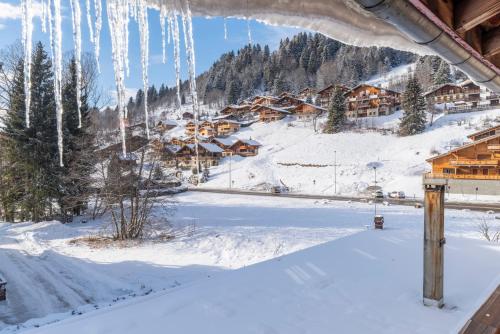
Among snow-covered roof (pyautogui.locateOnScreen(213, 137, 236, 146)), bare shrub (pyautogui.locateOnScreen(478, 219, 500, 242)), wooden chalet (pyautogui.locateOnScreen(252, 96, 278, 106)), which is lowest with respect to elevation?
bare shrub (pyautogui.locateOnScreen(478, 219, 500, 242))

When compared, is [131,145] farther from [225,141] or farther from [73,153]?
[225,141]

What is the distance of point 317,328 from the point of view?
432cm

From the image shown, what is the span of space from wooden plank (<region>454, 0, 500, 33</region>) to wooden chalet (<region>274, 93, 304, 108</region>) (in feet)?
230

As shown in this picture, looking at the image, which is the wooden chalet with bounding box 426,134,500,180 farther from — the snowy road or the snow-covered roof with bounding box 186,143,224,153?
the snow-covered roof with bounding box 186,143,224,153

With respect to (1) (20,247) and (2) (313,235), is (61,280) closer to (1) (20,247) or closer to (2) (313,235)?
(1) (20,247)

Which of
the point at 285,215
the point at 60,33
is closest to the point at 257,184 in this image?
the point at 285,215

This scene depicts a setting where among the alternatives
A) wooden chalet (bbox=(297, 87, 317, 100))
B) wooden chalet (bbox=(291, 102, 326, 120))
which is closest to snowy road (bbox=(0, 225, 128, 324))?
wooden chalet (bbox=(291, 102, 326, 120))

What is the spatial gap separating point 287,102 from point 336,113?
71.5 ft

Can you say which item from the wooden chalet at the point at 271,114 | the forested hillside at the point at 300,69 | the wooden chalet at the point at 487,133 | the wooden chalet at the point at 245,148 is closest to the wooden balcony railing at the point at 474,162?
the wooden chalet at the point at 487,133

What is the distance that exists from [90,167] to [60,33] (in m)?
16.6

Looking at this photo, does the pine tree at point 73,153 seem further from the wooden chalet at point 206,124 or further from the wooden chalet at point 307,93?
the wooden chalet at point 307,93

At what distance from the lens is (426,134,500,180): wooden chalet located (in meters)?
28.7

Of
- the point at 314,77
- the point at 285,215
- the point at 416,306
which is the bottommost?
the point at 285,215

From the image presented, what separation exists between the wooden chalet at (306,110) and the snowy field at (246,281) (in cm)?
4979
